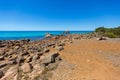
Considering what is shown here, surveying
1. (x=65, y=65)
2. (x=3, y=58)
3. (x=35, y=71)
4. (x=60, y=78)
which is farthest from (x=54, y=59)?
(x=3, y=58)

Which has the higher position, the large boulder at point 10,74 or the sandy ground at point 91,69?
the sandy ground at point 91,69

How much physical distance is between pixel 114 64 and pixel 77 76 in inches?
173

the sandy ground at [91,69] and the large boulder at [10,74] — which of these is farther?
the large boulder at [10,74]

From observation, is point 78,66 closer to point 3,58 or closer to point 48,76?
point 48,76

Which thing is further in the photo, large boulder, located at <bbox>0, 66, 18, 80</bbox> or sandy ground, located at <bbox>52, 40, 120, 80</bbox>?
large boulder, located at <bbox>0, 66, 18, 80</bbox>

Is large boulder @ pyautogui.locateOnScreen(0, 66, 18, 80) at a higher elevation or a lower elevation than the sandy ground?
lower

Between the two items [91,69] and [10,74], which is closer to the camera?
[10,74]

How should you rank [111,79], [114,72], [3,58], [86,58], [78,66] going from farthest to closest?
[3,58], [86,58], [78,66], [114,72], [111,79]

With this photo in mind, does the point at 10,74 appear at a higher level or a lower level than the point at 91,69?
lower

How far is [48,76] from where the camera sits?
1296 cm

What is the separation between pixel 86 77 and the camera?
12.5 metres

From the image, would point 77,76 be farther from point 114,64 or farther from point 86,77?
point 114,64

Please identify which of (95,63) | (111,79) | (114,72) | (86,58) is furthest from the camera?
(86,58)

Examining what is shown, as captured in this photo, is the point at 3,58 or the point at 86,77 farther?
the point at 3,58
